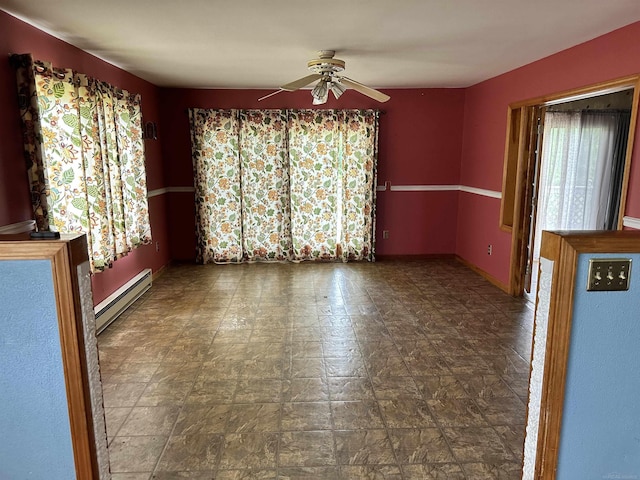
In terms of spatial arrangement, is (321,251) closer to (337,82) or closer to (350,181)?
(350,181)

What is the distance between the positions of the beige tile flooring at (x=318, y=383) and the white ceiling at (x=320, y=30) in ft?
7.26

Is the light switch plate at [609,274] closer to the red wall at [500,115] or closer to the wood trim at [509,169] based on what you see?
the red wall at [500,115]

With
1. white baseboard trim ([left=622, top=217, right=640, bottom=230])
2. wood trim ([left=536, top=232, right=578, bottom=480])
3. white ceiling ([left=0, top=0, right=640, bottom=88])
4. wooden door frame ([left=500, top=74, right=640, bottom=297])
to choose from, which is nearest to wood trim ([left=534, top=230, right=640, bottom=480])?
wood trim ([left=536, top=232, right=578, bottom=480])

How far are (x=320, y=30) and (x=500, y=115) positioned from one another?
262cm

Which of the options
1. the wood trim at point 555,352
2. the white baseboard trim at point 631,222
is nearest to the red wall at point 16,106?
the wood trim at point 555,352

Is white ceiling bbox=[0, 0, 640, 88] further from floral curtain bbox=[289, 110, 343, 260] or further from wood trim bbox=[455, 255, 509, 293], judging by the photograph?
wood trim bbox=[455, 255, 509, 293]

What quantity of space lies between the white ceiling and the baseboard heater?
2020 millimetres

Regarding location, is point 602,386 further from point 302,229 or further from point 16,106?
point 302,229

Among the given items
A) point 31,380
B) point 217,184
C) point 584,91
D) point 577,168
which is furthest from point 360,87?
point 577,168

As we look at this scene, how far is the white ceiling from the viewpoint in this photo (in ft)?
7.78

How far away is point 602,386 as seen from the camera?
129 cm

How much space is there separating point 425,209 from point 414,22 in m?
3.40

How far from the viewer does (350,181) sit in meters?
5.55

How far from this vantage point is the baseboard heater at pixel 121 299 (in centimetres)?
348
